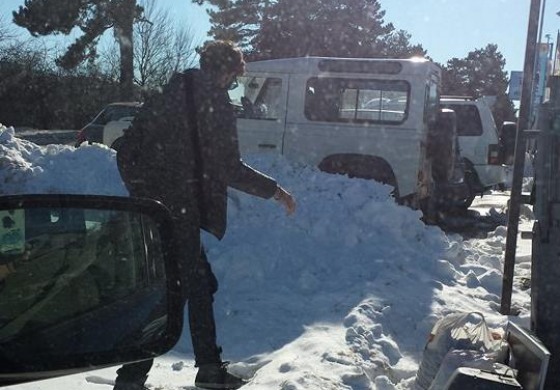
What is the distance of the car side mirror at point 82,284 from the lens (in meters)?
2.22

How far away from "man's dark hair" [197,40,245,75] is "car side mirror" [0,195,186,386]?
1.63m

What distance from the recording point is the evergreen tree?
1266 inches

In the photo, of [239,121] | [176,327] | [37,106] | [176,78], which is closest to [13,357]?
[176,327]

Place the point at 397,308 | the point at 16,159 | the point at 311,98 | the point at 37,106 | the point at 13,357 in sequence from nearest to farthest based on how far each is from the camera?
1. the point at 13,357
2. the point at 397,308
3. the point at 16,159
4. the point at 311,98
5. the point at 37,106

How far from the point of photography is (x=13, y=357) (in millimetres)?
2162

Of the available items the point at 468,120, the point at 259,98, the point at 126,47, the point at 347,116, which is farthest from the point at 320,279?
the point at 126,47

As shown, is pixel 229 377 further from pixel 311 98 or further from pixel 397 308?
pixel 311 98

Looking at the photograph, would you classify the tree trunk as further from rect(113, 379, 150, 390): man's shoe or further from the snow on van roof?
rect(113, 379, 150, 390): man's shoe

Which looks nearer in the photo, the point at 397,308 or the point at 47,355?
the point at 47,355

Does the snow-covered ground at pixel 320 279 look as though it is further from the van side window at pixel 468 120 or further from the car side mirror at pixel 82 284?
the van side window at pixel 468 120

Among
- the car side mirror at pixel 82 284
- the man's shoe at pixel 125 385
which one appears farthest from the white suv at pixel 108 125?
the car side mirror at pixel 82 284

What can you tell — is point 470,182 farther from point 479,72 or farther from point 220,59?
point 479,72

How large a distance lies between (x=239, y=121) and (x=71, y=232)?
8.02m

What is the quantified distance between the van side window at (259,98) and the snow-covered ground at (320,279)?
2.98ft
